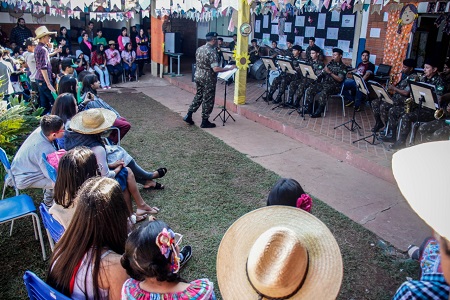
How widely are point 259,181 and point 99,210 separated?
3.03 m

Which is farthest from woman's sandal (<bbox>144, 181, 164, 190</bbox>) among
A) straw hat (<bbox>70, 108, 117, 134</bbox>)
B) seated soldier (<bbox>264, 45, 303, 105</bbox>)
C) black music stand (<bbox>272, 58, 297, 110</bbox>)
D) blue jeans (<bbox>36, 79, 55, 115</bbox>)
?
seated soldier (<bbox>264, 45, 303, 105</bbox>)

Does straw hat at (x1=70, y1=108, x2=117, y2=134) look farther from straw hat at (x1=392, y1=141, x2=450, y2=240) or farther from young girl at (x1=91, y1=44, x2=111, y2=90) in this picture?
young girl at (x1=91, y1=44, x2=111, y2=90)

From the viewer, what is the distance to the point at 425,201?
1.01m

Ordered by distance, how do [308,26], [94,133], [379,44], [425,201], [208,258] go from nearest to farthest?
[425,201] → [208,258] → [94,133] → [379,44] → [308,26]

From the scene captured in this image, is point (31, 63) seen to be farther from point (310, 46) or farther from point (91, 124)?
point (310, 46)

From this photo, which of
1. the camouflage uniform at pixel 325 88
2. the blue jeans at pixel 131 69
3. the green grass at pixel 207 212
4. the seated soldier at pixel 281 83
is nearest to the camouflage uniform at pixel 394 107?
the camouflage uniform at pixel 325 88

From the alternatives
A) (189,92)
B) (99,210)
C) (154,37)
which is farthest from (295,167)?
(154,37)

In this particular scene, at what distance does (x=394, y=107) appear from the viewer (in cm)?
598

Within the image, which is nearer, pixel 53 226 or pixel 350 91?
pixel 53 226

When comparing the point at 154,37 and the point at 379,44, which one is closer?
the point at 379,44

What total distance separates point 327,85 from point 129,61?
22.8 ft

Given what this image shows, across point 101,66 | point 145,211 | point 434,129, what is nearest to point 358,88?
point 434,129

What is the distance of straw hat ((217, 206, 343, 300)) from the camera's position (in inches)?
51.4

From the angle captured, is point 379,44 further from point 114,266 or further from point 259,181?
point 114,266
